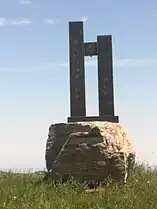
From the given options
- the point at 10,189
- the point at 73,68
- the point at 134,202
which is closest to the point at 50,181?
the point at 10,189

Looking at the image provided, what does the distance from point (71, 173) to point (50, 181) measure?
1.69ft

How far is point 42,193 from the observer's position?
10.2 metres

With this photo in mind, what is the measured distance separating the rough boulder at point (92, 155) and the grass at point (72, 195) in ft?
1.42

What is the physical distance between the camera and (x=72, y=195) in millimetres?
10047

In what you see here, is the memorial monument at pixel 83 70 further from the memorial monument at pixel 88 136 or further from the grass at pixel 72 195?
the grass at pixel 72 195

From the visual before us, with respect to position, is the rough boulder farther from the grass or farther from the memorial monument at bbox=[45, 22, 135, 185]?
the grass

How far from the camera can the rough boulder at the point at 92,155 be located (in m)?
11.7

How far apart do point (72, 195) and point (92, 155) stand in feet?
6.08

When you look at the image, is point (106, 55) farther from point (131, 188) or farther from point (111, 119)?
point (131, 188)

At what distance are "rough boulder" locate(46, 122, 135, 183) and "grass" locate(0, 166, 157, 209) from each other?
0.43 metres

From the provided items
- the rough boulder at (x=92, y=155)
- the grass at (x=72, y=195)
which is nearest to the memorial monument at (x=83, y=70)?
the rough boulder at (x=92, y=155)

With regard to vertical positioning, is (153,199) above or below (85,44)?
below

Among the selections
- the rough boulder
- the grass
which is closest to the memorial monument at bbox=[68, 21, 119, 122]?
the rough boulder

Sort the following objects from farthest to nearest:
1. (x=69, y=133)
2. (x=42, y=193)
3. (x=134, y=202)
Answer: (x=69, y=133)
(x=42, y=193)
(x=134, y=202)
